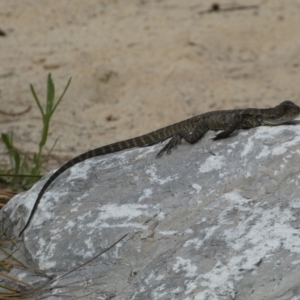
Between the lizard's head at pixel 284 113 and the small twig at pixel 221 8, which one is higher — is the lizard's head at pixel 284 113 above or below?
above

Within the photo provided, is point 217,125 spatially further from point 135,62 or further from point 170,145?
point 135,62

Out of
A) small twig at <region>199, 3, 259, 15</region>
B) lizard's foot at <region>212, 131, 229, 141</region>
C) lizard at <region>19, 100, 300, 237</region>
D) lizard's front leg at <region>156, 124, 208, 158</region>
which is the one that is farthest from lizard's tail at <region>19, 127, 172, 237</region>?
small twig at <region>199, 3, 259, 15</region>

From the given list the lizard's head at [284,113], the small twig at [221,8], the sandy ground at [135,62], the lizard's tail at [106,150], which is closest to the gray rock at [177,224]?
the lizard's tail at [106,150]

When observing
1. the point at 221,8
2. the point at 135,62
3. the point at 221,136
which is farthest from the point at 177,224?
the point at 221,8

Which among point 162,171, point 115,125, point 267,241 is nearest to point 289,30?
point 115,125

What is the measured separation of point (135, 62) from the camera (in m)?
9.26

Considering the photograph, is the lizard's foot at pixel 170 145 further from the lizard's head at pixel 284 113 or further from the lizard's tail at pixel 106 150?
the lizard's head at pixel 284 113

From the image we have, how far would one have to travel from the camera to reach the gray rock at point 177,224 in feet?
10.9

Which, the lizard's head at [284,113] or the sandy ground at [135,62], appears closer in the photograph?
the lizard's head at [284,113]

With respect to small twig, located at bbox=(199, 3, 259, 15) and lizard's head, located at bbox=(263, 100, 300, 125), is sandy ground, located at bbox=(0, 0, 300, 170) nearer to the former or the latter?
small twig, located at bbox=(199, 3, 259, 15)

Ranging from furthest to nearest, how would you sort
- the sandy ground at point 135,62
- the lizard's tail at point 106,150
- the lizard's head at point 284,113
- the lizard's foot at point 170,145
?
the sandy ground at point 135,62, the lizard's head at point 284,113, the lizard's foot at point 170,145, the lizard's tail at point 106,150

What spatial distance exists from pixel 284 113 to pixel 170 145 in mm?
710

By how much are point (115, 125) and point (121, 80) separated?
0.93 metres

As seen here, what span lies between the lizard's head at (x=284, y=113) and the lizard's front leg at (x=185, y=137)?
40 cm
